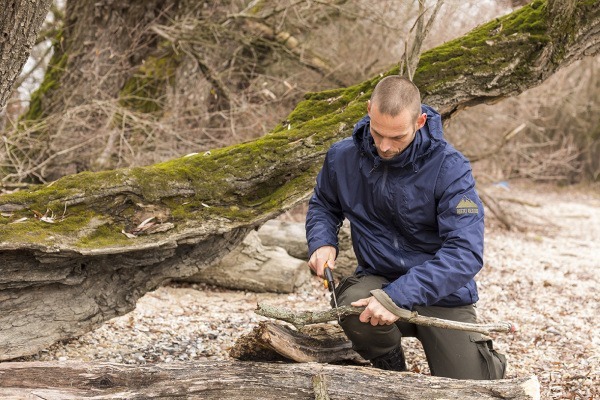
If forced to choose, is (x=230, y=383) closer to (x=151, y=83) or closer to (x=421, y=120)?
(x=421, y=120)

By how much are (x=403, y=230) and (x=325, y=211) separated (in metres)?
0.49

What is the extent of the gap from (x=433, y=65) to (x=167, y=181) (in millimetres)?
1917

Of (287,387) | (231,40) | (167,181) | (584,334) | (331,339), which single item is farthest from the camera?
(231,40)

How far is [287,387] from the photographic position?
10.4ft

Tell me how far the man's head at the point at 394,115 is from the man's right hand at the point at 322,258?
0.61 m

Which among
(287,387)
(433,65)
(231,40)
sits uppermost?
(231,40)

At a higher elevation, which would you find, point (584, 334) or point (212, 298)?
point (212, 298)

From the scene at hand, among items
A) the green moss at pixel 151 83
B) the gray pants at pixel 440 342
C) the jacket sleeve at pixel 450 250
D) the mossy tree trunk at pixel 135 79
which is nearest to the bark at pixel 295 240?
the mossy tree trunk at pixel 135 79

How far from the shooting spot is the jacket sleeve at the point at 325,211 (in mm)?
3629

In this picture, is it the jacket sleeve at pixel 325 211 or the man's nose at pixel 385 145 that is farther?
the jacket sleeve at pixel 325 211

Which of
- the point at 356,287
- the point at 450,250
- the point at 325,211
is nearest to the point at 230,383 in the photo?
the point at 356,287

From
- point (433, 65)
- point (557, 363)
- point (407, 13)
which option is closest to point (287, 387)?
point (557, 363)

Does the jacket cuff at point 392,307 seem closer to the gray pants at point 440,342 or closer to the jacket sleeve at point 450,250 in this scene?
the jacket sleeve at point 450,250

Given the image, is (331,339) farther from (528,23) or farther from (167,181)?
(528,23)
